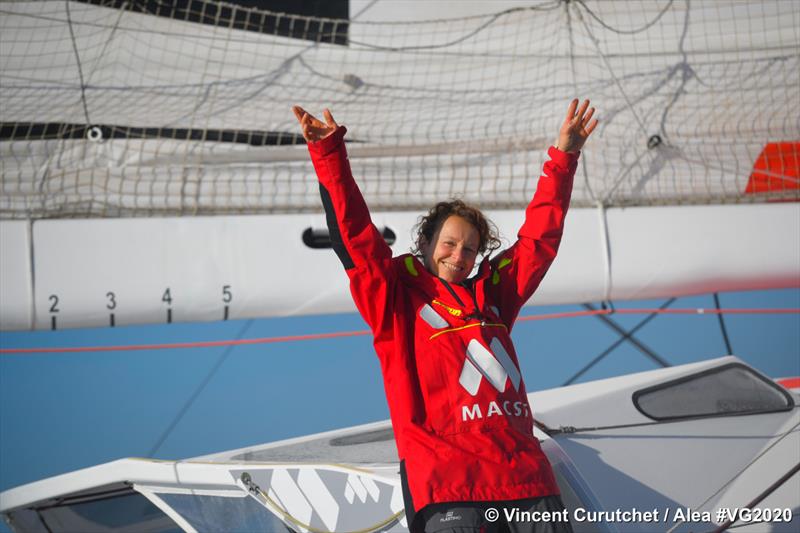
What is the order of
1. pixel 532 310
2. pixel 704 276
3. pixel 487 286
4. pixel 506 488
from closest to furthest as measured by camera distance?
pixel 506 488 < pixel 487 286 < pixel 704 276 < pixel 532 310

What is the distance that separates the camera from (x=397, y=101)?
250 centimetres

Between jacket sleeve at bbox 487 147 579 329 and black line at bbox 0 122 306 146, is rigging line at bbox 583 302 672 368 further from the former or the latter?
jacket sleeve at bbox 487 147 579 329

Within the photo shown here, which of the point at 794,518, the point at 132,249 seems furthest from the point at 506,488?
the point at 132,249

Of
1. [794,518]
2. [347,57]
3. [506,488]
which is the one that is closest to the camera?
[506,488]

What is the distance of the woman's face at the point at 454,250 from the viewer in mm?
1166

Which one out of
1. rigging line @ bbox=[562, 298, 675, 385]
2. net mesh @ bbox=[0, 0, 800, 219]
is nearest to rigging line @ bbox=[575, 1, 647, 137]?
net mesh @ bbox=[0, 0, 800, 219]

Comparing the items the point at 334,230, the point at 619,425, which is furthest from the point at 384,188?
the point at 334,230

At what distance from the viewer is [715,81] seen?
97.5 inches

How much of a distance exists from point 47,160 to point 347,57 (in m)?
0.93

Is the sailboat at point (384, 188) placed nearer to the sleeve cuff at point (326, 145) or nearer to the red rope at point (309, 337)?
the red rope at point (309, 337)

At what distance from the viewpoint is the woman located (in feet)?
3.22

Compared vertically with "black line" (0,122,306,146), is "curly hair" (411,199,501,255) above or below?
below

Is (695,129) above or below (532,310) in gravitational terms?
above

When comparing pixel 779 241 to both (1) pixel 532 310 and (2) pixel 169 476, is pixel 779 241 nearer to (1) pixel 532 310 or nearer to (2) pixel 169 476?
(1) pixel 532 310
